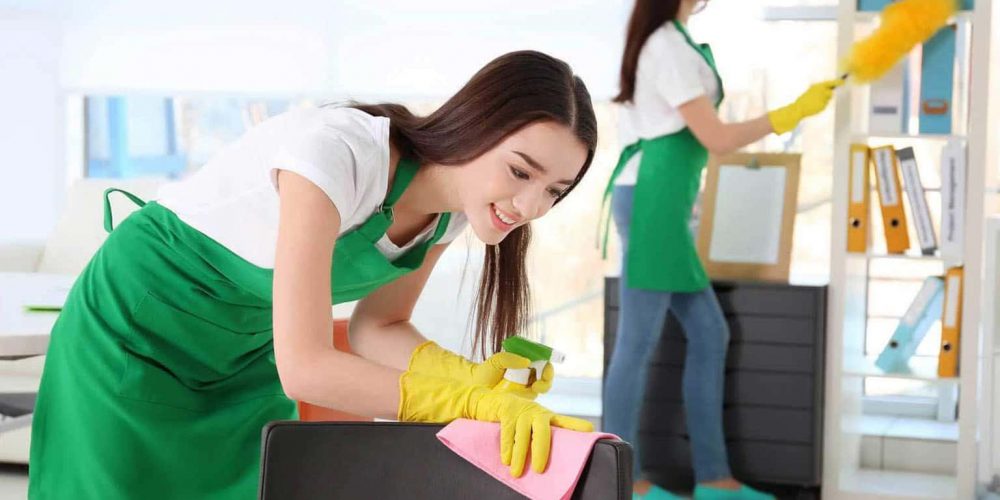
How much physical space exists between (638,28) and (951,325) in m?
1.07

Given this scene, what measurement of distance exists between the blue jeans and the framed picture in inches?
9.3

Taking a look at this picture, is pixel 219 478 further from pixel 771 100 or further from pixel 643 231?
pixel 771 100

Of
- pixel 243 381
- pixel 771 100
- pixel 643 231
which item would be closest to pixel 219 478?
pixel 243 381

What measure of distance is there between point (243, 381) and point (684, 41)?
1706 mm

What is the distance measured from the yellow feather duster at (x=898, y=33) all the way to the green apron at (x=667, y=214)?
14.0 inches

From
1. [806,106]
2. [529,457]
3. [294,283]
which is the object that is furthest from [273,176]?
[806,106]

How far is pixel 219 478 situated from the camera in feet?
4.86

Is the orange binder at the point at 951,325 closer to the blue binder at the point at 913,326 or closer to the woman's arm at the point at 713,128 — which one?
the blue binder at the point at 913,326

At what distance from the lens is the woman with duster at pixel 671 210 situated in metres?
2.91

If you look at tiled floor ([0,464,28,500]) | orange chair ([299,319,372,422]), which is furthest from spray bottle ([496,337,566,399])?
tiled floor ([0,464,28,500])

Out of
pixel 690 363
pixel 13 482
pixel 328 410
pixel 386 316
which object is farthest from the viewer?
pixel 13 482

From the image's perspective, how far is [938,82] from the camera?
300 cm

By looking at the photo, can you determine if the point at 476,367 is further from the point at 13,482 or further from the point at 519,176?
the point at 13,482

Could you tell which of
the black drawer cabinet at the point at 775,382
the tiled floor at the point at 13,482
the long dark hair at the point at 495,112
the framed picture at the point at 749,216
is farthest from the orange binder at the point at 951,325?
the tiled floor at the point at 13,482
